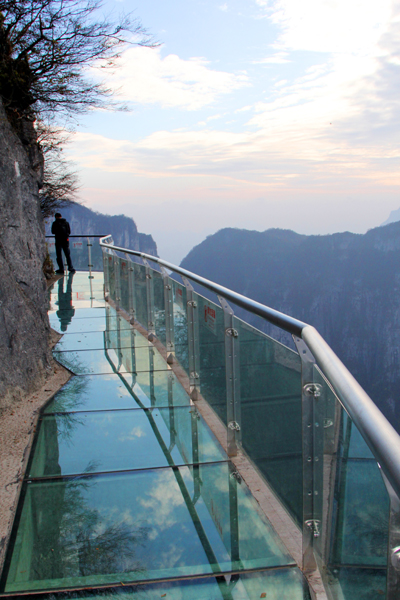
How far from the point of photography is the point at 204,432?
3969 millimetres

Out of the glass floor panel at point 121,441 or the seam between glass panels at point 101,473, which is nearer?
the seam between glass panels at point 101,473

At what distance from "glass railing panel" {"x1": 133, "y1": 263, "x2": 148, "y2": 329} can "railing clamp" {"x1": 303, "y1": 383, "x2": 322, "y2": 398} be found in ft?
17.2

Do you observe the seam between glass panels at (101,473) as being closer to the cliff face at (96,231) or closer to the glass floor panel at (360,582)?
the glass floor panel at (360,582)

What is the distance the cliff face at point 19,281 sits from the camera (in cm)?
466

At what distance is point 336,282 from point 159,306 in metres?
110

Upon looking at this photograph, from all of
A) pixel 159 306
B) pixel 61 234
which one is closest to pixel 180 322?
pixel 159 306

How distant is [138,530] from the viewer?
2699 millimetres

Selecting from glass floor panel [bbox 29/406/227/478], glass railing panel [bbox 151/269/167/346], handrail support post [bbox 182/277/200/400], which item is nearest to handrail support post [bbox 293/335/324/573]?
glass floor panel [bbox 29/406/227/478]

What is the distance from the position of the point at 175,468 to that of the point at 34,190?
13.3ft

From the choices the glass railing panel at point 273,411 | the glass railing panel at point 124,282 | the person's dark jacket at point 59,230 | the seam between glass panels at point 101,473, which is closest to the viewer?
the glass railing panel at point 273,411

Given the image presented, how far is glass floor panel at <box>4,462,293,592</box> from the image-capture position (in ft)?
7.86

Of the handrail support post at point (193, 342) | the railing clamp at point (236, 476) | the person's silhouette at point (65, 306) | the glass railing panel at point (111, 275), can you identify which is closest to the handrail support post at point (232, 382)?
the railing clamp at point (236, 476)

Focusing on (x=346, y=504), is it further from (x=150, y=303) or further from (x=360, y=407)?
(x=150, y=303)

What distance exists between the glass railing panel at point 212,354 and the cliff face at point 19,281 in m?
1.66
